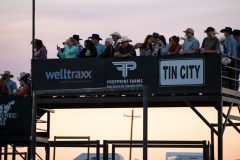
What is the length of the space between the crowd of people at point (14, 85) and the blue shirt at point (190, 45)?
251 inches

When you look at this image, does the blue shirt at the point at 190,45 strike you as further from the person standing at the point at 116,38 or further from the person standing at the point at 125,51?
the person standing at the point at 116,38

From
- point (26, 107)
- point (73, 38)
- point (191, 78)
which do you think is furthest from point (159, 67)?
point (26, 107)

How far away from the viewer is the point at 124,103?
30.1 meters

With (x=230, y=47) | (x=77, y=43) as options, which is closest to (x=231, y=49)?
(x=230, y=47)

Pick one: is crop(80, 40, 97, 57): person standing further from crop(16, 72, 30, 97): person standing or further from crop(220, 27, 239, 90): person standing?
crop(220, 27, 239, 90): person standing

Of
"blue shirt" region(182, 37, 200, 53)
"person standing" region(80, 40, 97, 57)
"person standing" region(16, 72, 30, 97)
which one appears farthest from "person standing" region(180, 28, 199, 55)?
"person standing" region(16, 72, 30, 97)

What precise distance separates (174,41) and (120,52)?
1.93 meters

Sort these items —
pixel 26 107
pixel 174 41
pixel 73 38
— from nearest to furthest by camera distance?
pixel 174 41 → pixel 73 38 → pixel 26 107

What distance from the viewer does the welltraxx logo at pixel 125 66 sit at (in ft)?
92.7

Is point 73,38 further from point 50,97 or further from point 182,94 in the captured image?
point 182,94

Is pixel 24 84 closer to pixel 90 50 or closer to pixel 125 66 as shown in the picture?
pixel 90 50

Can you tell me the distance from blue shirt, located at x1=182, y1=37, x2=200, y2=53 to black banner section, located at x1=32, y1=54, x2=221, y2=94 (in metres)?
0.22

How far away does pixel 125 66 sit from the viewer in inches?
1117

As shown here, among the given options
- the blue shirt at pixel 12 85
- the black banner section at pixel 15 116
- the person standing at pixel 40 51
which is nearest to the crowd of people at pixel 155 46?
the person standing at pixel 40 51
